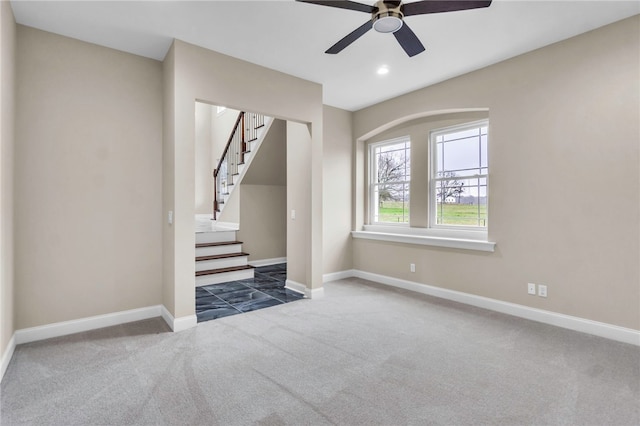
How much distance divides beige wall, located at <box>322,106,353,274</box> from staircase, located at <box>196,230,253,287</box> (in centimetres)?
148

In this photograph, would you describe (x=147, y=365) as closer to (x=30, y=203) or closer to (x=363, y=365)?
(x=363, y=365)

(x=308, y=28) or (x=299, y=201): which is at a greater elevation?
(x=308, y=28)

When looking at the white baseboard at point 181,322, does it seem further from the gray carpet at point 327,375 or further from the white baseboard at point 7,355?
the white baseboard at point 7,355

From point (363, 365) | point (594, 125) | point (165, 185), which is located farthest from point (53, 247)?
point (594, 125)

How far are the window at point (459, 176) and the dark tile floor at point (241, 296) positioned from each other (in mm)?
→ 2414

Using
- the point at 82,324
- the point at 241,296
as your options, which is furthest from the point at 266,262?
the point at 82,324

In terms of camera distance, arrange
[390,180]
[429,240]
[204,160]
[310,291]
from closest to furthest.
→ [310,291] → [429,240] → [390,180] → [204,160]

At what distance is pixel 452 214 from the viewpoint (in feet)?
14.9

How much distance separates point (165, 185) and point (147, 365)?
1882 millimetres

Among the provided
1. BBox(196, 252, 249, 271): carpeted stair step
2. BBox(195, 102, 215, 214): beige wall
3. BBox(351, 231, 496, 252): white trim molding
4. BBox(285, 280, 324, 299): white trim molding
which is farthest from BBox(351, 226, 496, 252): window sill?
BBox(195, 102, 215, 214): beige wall

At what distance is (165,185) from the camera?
141 inches

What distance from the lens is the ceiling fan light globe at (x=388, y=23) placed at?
229cm

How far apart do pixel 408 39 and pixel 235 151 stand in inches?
203

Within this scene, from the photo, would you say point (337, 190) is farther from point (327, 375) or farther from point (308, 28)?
point (327, 375)
